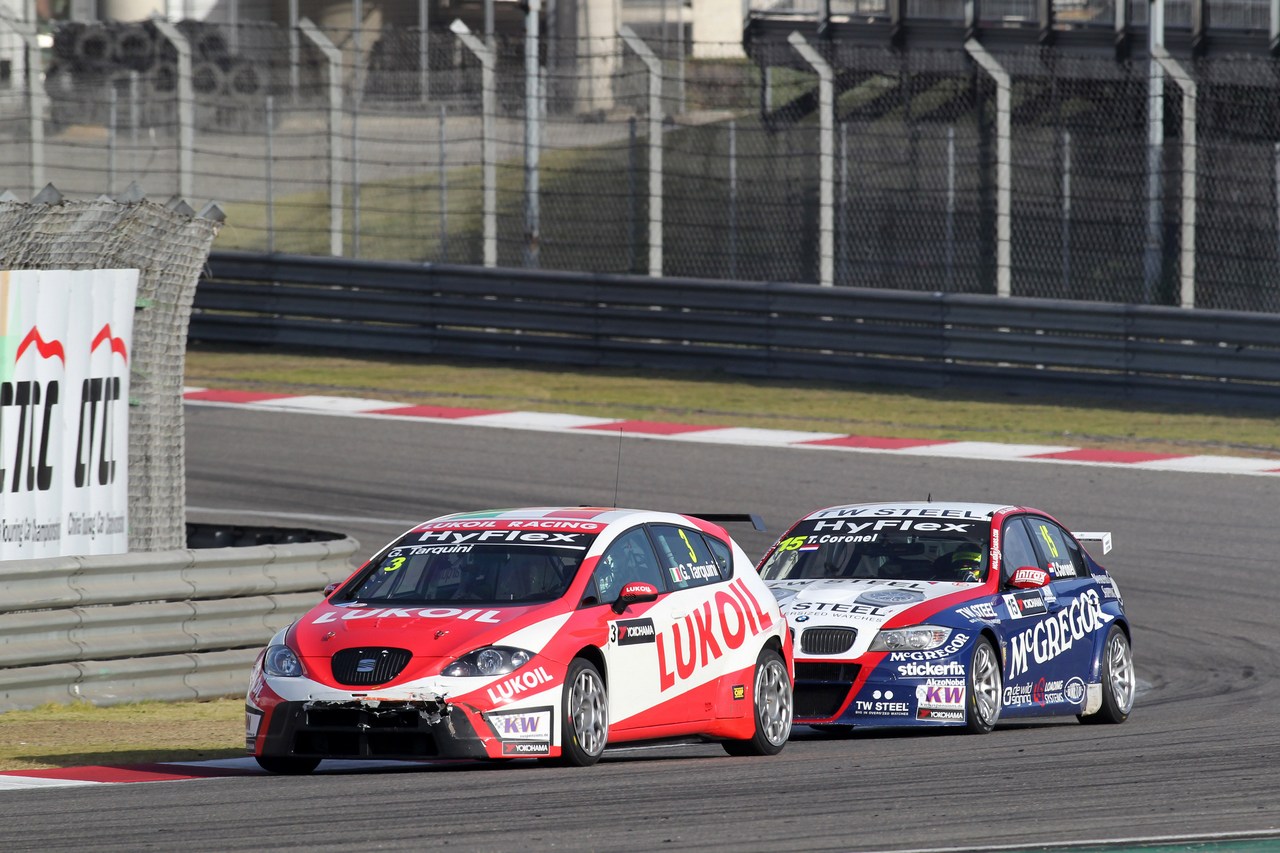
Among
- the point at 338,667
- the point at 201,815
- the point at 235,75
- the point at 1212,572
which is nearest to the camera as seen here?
the point at 201,815

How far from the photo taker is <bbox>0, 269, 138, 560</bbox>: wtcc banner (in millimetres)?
12391

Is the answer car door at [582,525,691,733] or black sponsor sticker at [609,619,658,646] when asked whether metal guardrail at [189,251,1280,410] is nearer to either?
car door at [582,525,691,733]

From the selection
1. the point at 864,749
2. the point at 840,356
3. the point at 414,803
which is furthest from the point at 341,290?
the point at 414,803

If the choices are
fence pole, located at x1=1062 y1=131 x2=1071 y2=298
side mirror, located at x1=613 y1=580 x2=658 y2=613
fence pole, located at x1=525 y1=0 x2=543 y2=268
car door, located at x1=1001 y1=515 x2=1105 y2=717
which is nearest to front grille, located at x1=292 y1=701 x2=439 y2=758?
side mirror, located at x1=613 y1=580 x2=658 y2=613

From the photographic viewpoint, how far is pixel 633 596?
31.4 ft

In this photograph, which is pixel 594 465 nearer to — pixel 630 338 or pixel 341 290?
pixel 630 338

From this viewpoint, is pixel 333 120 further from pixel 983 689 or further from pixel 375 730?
pixel 375 730

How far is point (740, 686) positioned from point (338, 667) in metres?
2.09

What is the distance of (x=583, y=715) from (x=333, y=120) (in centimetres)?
1792

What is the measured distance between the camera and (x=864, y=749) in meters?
10.4

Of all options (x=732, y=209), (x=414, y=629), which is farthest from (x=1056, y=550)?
(x=732, y=209)

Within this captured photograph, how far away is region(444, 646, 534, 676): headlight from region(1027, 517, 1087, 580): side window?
450 centimetres

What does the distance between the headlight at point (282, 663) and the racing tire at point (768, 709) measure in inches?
89.4

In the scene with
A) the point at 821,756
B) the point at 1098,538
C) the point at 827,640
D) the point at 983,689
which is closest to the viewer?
the point at 821,756
